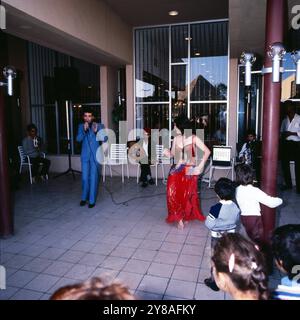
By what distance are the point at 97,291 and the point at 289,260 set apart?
100 centimetres

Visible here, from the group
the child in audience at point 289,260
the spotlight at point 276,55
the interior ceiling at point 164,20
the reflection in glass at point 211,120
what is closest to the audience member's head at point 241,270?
the child in audience at point 289,260

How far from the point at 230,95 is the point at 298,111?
152 cm

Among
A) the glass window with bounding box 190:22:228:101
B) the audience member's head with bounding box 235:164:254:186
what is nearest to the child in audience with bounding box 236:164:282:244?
the audience member's head with bounding box 235:164:254:186

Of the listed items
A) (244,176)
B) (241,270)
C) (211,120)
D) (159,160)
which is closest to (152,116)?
(159,160)

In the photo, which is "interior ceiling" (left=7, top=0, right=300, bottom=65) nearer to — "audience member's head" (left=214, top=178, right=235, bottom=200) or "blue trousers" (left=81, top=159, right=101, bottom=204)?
"blue trousers" (left=81, top=159, right=101, bottom=204)

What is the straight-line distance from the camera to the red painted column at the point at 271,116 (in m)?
2.48

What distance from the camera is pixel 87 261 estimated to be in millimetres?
3039

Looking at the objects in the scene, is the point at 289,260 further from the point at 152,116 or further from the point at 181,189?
the point at 152,116

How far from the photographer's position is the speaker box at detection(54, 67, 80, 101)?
682cm

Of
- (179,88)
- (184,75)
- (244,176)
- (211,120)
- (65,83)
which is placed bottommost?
(244,176)

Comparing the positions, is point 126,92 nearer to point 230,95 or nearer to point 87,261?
point 230,95

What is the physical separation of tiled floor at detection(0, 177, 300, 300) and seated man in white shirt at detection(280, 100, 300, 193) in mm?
515

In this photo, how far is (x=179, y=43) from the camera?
7070mm

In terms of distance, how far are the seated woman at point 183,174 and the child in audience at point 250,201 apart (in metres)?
1.40
